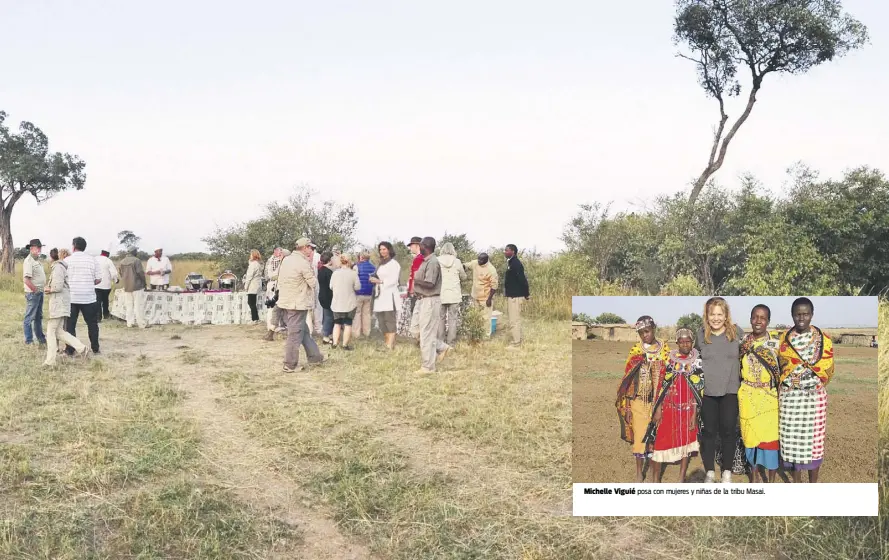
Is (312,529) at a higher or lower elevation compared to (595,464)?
lower

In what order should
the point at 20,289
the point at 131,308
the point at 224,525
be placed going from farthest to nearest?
1. the point at 20,289
2. the point at 131,308
3. the point at 224,525

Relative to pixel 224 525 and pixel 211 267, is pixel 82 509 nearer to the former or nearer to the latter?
pixel 224 525

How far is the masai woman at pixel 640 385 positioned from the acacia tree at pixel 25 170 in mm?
29289

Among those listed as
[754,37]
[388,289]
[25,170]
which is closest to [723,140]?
[754,37]

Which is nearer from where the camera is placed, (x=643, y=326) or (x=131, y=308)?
(x=643, y=326)

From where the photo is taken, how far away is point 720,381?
11.3ft

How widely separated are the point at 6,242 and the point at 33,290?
22079mm

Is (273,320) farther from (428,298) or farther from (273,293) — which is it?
(428,298)

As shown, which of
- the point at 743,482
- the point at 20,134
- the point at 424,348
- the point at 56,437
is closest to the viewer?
the point at 743,482

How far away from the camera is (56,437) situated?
5.73 meters

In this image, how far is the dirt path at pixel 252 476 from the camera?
13.4 feet

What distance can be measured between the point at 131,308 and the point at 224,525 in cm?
958

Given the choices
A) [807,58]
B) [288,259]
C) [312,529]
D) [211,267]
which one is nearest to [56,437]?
[312,529]

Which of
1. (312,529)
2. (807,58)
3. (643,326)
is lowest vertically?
(312,529)
